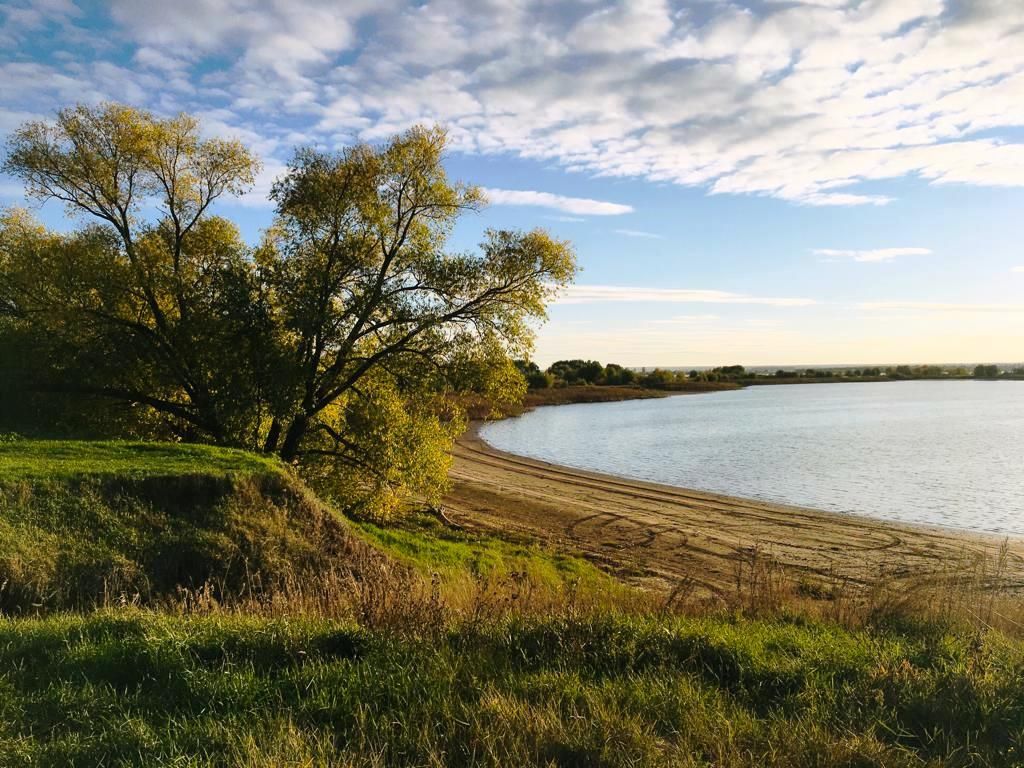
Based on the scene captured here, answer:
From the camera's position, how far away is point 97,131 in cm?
1645

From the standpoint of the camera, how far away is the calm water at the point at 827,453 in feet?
84.2

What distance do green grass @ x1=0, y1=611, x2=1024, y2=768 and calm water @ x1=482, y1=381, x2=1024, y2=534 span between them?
20.3m

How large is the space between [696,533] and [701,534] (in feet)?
0.56

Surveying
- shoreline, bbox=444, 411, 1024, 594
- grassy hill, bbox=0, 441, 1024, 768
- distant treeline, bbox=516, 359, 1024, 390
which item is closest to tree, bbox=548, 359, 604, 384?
distant treeline, bbox=516, 359, 1024, 390

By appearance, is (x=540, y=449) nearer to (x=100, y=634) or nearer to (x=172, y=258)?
(x=172, y=258)

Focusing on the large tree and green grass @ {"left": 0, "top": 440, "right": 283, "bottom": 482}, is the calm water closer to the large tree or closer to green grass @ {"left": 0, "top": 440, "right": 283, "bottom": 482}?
the large tree

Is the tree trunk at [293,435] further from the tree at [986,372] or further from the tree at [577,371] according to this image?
the tree at [986,372]

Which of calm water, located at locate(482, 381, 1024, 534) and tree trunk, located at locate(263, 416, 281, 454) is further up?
tree trunk, located at locate(263, 416, 281, 454)

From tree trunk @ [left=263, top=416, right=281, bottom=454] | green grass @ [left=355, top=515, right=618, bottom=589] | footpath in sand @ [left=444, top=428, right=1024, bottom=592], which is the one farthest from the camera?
tree trunk @ [left=263, top=416, right=281, bottom=454]

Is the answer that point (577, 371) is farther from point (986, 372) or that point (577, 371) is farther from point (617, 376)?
point (986, 372)

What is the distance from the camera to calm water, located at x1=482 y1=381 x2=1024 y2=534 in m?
25.7

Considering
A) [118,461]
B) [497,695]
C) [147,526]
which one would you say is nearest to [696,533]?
[147,526]

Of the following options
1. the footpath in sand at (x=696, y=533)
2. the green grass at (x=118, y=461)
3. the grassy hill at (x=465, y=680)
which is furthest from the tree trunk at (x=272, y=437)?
the grassy hill at (x=465, y=680)

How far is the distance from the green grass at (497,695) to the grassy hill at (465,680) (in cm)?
2
